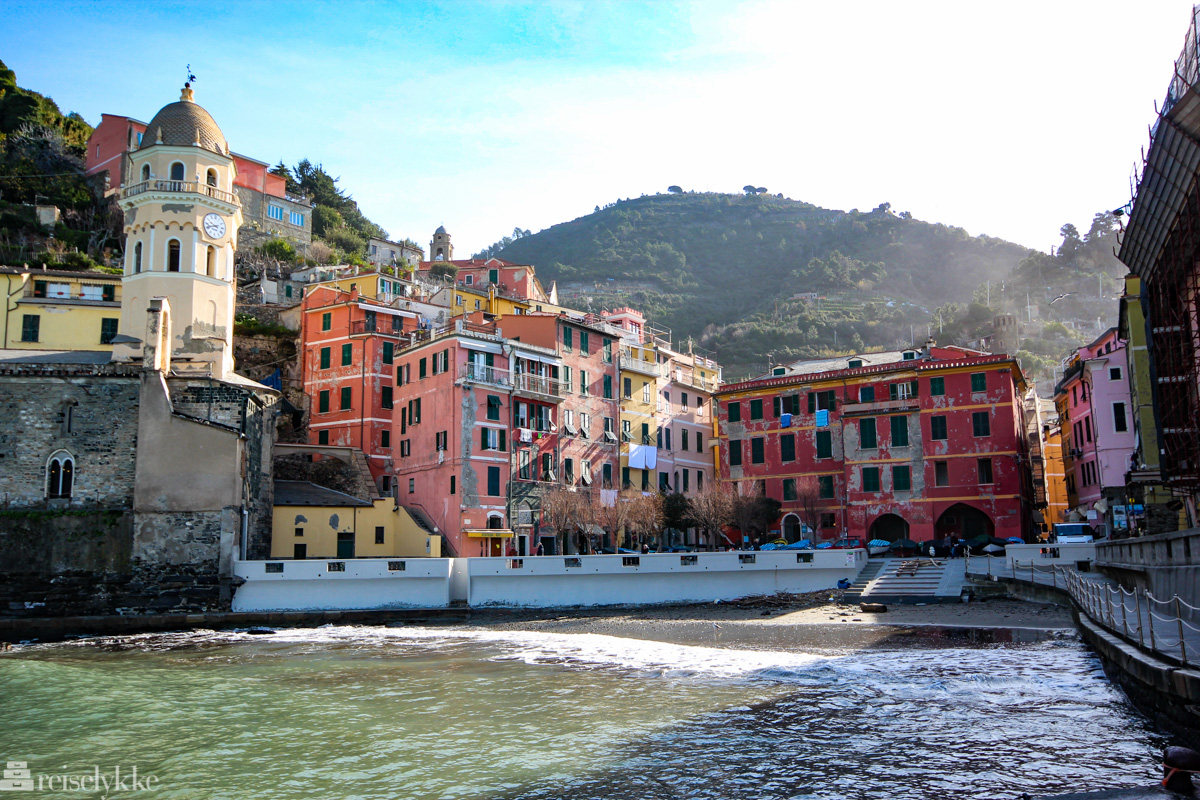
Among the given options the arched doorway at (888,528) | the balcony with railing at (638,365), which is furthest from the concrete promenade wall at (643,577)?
the balcony with railing at (638,365)

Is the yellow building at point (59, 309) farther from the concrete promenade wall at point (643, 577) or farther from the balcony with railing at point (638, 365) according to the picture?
the balcony with railing at point (638, 365)

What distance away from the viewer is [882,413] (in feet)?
156

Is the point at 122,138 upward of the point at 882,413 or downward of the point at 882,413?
upward

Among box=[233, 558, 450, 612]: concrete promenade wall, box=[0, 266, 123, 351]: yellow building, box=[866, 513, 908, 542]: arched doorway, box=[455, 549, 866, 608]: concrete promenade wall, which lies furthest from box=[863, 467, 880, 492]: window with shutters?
box=[0, 266, 123, 351]: yellow building

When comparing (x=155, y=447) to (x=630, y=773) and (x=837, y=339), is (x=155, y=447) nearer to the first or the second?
(x=630, y=773)

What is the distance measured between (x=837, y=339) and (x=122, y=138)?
3024 inches

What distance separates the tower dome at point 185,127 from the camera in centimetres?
4138

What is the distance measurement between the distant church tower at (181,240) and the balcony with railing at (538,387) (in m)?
13.8

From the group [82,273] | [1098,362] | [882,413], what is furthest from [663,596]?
[82,273]

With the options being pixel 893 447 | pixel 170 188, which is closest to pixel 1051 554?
pixel 893 447

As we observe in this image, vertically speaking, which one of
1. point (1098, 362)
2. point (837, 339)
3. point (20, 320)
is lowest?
point (1098, 362)

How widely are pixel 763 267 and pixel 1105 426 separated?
353 ft

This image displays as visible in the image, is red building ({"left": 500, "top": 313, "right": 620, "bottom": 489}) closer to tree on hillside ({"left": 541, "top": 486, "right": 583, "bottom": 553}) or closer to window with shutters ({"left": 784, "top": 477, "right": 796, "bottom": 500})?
tree on hillside ({"left": 541, "top": 486, "right": 583, "bottom": 553})

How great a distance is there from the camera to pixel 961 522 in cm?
4641
